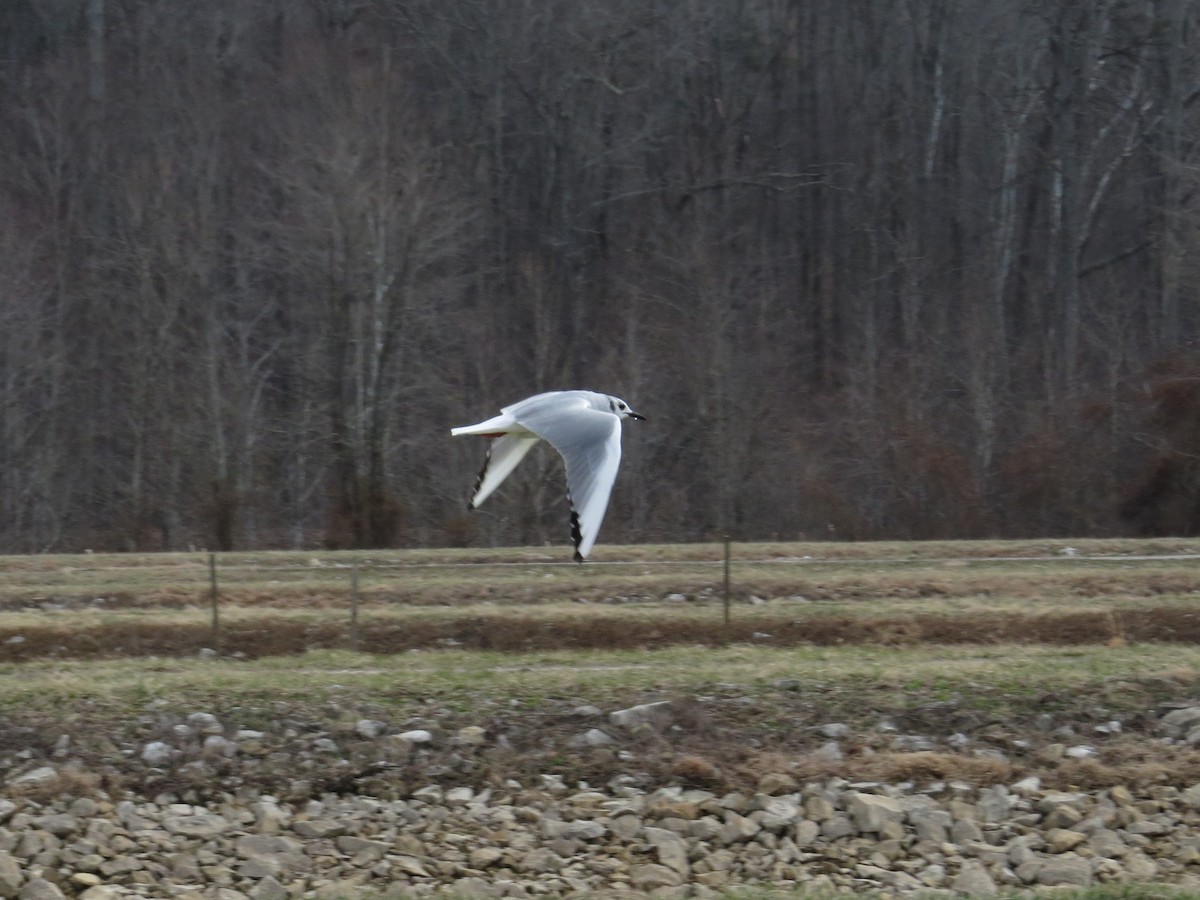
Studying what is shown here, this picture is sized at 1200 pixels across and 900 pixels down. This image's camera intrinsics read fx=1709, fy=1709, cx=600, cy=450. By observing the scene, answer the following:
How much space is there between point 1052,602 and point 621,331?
16.9 m

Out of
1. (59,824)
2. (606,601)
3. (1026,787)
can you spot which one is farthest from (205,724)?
(1026,787)

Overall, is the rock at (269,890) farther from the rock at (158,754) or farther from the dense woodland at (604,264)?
the dense woodland at (604,264)

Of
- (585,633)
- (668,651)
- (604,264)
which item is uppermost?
(604,264)

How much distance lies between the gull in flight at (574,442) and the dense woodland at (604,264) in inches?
493

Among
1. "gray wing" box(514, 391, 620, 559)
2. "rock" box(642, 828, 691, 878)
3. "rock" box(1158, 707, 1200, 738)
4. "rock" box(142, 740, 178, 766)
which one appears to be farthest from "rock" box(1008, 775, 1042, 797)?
"rock" box(142, 740, 178, 766)

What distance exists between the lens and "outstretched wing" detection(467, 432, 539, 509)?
34.4 feet

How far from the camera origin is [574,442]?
10.1 m

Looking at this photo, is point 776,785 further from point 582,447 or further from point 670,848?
point 582,447

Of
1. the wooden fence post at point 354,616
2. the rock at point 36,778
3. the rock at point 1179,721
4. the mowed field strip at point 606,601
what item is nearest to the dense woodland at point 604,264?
the mowed field strip at point 606,601

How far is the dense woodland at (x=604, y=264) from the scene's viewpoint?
2659 cm

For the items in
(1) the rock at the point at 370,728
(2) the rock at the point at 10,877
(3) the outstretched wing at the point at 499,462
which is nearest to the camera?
(3) the outstretched wing at the point at 499,462

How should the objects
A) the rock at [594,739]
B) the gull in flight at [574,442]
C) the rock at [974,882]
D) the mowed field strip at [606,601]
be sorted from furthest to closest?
the mowed field strip at [606,601], the rock at [594,739], the rock at [974,882], the gull in flight at [574,442]

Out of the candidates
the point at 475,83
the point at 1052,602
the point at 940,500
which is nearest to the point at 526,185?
the point at 475,83

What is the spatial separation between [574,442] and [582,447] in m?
0.10
